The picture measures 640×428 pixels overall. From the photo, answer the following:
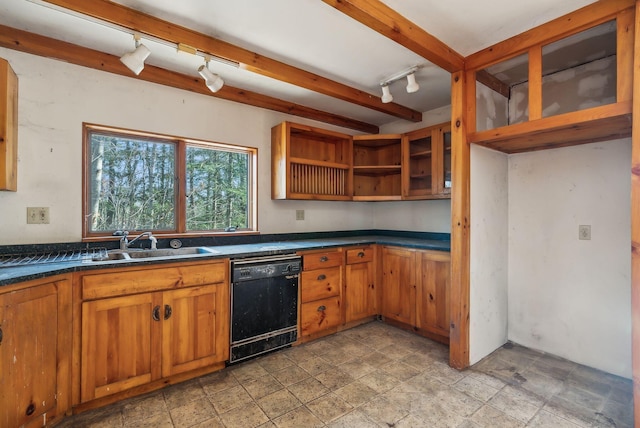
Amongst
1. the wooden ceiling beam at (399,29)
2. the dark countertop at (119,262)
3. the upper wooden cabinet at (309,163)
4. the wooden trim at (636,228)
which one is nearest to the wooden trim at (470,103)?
the wooden ceiling beam at (399,29)

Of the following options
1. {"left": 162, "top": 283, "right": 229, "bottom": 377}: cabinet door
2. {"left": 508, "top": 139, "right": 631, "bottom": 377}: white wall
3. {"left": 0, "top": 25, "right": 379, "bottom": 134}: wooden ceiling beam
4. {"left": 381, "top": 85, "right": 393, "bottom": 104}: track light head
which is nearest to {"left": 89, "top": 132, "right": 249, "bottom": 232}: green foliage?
{"left": 0, "top": 25, "right": 379, "bottom": 134}: wooden ceiling beam

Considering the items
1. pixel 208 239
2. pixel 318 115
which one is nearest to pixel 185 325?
pixel 208 239

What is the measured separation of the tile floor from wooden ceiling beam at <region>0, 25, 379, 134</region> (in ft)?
7.81

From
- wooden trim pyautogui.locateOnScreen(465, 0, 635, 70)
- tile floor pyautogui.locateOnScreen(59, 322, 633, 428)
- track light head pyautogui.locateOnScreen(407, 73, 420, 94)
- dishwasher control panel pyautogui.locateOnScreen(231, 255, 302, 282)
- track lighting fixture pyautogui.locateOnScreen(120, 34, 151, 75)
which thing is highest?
wooden trim pyautogui.locateOnScreen(465, 0, 635, 70)

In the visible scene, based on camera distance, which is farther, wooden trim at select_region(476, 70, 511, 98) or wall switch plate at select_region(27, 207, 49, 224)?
wooden trim at select_region(476, 70, 511, 98)

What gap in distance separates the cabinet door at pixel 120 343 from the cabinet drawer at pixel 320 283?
1.20 metres

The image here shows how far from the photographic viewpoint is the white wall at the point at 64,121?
2.02 meters

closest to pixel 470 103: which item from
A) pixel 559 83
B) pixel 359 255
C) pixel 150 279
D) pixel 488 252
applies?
pixel 559 83

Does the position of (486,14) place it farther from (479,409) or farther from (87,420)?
(87,420)

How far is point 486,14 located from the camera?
1.81 metres

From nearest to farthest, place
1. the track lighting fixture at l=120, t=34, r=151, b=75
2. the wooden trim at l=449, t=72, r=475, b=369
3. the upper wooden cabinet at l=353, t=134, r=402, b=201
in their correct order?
the track lighting fixture at l=120, t=34, r=151, b=75, the wooden trim at l=449, t=72, r=475, b=369, the upper wooden cabinet at l=353, t=134, r=402, b=201

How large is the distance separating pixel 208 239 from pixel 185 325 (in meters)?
0.86

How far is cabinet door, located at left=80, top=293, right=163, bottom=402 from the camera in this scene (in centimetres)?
176

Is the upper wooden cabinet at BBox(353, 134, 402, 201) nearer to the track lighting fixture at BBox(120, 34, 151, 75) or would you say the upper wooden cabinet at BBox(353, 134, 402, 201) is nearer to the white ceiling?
the white ceiling
